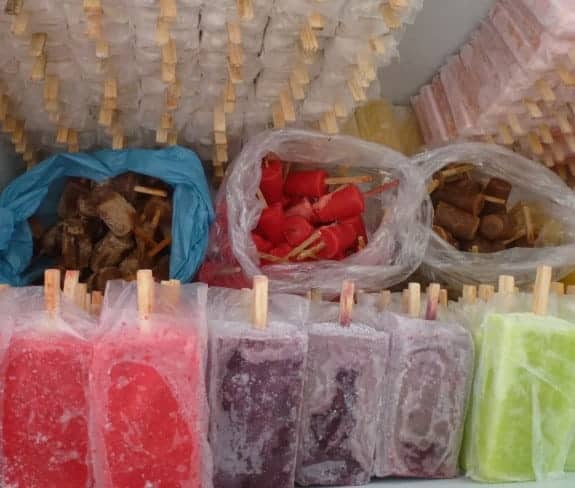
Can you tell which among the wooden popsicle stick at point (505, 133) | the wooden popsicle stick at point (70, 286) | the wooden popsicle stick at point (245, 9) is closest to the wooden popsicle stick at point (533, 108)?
the wooden popsicle stick at point (505, 133)

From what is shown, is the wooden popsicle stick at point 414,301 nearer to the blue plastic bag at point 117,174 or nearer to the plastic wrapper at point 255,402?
the plastic wrapper at point 255,402

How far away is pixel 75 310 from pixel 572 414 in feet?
3.48

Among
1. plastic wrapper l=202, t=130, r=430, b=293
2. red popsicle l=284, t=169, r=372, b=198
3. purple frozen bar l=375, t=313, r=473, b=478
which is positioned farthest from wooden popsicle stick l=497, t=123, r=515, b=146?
purple frozen bar l=375, t=313, r=473, b=478

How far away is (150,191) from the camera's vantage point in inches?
77.2

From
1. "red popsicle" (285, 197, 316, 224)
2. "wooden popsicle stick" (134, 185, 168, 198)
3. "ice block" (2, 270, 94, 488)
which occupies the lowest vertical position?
"ice block" (2, 270, 94, 488)

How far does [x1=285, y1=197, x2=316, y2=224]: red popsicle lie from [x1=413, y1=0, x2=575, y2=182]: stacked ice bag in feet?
1.53

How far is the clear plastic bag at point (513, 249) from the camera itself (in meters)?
2.00

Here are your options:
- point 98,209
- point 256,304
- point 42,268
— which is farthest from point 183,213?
point 256,304

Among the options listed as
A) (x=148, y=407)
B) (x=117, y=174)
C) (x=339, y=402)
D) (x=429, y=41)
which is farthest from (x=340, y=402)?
(x=429, y=41)

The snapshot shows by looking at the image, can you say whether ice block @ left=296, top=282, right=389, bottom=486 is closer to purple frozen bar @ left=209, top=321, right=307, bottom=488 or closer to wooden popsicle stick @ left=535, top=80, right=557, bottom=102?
purple frozen bar @ left=209, top=321, right=307, bottom=488

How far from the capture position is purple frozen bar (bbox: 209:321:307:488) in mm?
1396

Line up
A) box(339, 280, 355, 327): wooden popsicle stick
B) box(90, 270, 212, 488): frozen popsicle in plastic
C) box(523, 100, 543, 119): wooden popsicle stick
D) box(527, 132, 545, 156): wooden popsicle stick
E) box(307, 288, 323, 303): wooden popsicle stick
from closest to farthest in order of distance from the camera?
box(90, 270, 212, 488): frozen popsicle in plastic
box(339, 280, 355, 327): wooden popsicle stick
box(307, 288, 323, 303): wooden popsicle stick
box(523, 100, 543, 119): wooden popsicle stick
box(527, 132, 545, 156): wooden popsicle stick

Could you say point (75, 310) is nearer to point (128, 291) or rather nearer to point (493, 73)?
point (128, 291)

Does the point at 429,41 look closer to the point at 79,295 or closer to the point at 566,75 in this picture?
the point at 566,75
